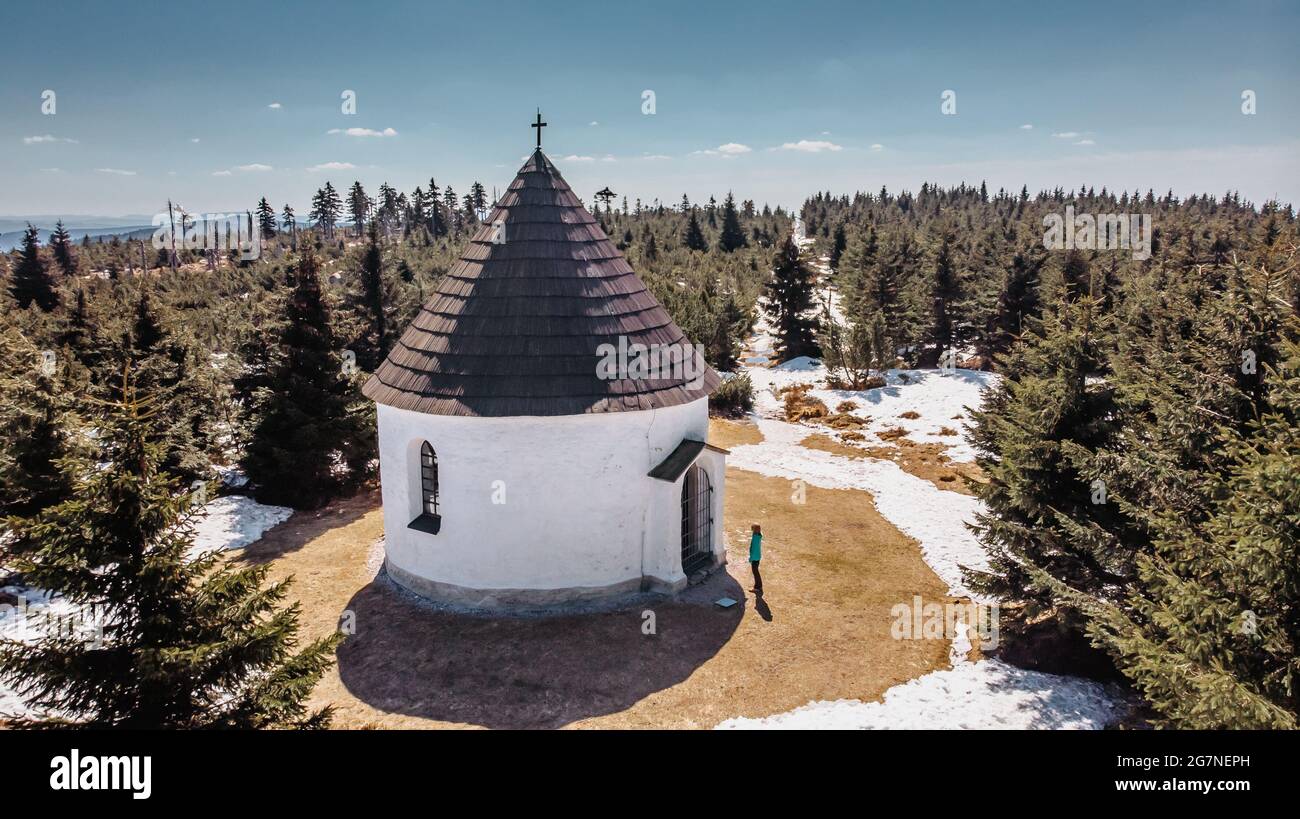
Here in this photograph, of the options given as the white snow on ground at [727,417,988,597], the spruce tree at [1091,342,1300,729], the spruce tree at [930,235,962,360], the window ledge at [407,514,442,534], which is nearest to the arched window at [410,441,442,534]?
the window ledge at [407,514,442,534]

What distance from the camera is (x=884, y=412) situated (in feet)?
102

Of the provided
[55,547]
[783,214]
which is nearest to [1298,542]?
[55,547]

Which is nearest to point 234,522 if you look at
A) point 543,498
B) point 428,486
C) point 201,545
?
point 201,545

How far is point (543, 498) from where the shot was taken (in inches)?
522

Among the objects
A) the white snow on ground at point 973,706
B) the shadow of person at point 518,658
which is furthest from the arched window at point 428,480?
the white snow on ground at point 973,706

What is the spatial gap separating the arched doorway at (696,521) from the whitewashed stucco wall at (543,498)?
1046mm

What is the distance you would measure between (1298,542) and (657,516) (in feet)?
31.8

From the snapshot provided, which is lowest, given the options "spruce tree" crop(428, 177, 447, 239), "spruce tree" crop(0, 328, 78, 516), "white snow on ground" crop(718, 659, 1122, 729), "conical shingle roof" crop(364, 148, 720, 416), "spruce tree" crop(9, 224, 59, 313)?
"white snow on ground" crop(718, 659, 1122, 729)

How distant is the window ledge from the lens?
1390cm

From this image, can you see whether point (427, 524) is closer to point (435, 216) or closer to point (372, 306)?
point (372, 306)

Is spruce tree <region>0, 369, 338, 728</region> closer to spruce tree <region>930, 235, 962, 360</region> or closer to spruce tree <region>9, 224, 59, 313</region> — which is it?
spruce tree <region>930, 235, 962, 360</region>

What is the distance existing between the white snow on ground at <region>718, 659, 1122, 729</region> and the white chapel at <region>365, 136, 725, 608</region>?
173 inches

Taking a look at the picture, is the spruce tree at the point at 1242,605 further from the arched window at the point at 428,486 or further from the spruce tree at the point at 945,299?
the spruce tree at the point at 945,299
